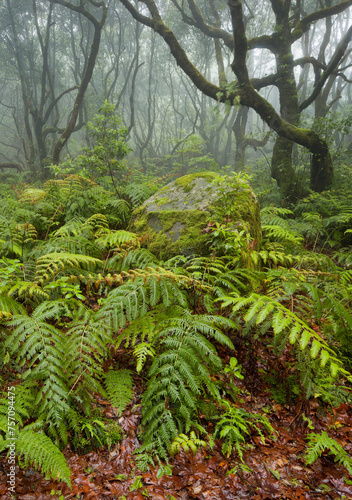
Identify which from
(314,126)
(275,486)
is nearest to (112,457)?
(275,486)

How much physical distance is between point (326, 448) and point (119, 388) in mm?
1789

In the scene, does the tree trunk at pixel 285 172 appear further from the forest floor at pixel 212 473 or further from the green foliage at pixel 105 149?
the forest floor at pixel 212 473

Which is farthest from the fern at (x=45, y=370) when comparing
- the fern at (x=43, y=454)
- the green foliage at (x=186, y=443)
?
the green foliage at (x=186, y=443)

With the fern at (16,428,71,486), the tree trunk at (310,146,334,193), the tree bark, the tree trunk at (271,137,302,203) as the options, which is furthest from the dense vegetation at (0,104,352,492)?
the tree bark

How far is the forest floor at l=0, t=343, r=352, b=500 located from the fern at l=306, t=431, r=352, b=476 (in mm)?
57

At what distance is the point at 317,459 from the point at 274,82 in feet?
37.4

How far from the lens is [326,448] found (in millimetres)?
2049

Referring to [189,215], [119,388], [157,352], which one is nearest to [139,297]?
[157,352]

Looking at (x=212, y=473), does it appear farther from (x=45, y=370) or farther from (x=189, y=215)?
(x=189, y=215)

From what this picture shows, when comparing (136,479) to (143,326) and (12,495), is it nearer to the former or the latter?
(12,495)

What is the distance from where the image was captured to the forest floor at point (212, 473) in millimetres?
1624

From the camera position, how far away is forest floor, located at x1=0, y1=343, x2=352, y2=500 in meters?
1.62

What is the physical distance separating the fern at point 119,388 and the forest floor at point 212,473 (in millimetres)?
110

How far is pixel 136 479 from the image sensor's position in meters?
1.70
